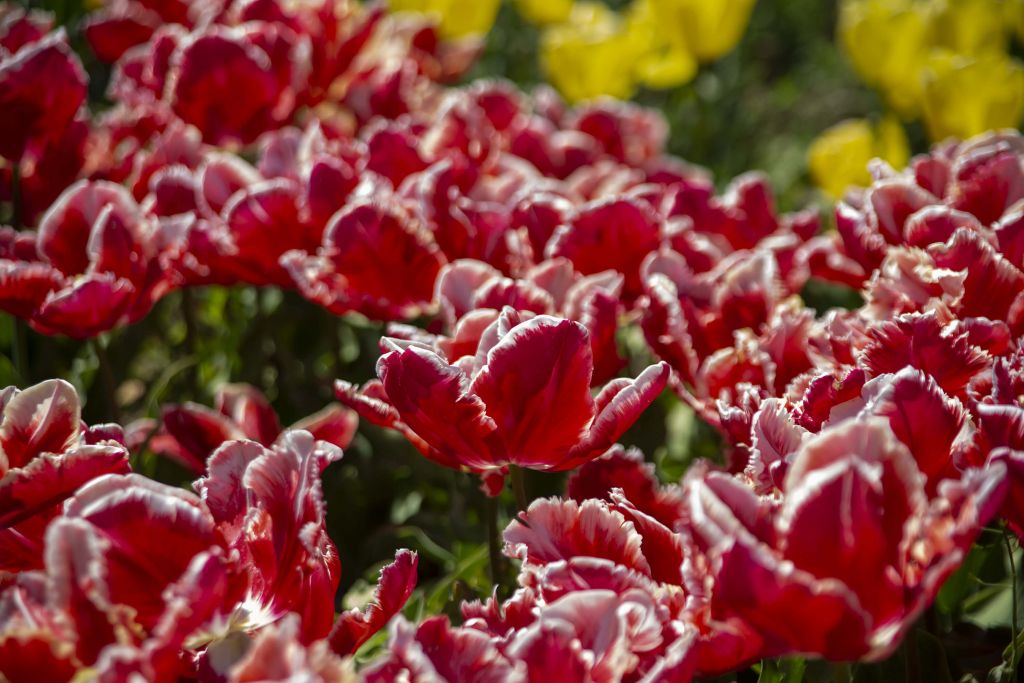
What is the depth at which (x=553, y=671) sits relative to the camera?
1.91ft

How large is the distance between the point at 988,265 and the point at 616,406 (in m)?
0.34

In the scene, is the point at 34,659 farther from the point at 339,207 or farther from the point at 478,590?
the point at 339,207

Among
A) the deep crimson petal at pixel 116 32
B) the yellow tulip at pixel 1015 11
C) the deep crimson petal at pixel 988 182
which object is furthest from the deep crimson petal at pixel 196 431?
the yellow tulip at pixel 1015 11

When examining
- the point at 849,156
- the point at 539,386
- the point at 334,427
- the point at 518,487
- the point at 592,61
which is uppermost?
the point at 539,386

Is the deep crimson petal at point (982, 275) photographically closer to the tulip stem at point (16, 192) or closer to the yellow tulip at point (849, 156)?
the tulip stem at point (16, 192)

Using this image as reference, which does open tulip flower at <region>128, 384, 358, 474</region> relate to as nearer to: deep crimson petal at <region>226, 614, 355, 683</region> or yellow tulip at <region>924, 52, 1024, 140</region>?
deep crimson petal at <region>226, 614, 355, 683</region>

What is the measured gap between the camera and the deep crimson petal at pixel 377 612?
2.26ft

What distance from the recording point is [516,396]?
75cm

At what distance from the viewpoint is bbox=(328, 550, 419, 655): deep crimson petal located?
69 cm

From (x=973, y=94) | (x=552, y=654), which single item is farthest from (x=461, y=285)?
(x=973, y=94)

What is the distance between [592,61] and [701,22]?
0.23 metres

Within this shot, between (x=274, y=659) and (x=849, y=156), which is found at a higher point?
(x=274, y=659)

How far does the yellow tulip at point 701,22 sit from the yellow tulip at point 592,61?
0.27ft

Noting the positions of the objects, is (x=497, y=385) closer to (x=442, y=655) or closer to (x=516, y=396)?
(x=516, y=396)
